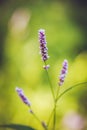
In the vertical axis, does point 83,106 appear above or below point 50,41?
below

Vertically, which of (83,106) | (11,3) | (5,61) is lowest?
(83,106)

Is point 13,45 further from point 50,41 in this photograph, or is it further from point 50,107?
point 50,107

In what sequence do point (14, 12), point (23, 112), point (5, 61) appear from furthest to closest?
point (14, 12)
point (5, 61)
point (23, 112)

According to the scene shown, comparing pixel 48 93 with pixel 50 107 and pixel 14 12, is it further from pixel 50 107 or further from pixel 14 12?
pixel 14 12

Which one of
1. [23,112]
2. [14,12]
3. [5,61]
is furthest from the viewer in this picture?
[14,12]

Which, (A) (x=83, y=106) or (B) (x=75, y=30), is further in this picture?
(B) (x=75, y=30)

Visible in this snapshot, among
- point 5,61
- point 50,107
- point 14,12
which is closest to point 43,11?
point 14,12
